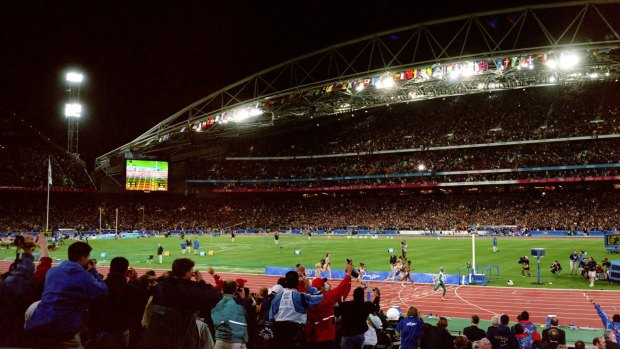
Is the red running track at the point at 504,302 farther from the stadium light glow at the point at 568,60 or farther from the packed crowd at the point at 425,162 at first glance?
the packed crowd at the point at 425,162

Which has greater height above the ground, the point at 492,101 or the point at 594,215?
the point at 492,101

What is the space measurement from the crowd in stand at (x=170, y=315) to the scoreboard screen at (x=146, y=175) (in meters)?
63.3

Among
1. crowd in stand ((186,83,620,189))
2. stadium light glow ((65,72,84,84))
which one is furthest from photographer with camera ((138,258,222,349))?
crowd in stand ((186,83,620,189))

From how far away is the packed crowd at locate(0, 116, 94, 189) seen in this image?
71062 mm

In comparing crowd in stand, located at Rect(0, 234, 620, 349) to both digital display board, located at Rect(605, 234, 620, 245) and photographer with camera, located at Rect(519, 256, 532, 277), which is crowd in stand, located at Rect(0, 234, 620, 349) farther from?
digital display board, located at Rect(605, 234, 620, 245)

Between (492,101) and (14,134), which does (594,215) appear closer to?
(492,101)

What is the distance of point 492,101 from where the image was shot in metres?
86.7

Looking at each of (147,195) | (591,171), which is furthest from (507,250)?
(147,195)

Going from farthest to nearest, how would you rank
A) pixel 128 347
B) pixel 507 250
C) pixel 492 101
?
pixel 492 101 < pixel 507 250 < pixel 128 347

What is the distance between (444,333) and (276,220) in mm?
78925

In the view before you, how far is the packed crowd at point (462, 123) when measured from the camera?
74125 millimetres

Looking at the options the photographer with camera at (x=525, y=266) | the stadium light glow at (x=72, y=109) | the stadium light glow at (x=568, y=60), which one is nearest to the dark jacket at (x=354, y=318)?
the photographer with camera at (x=525, y=266)

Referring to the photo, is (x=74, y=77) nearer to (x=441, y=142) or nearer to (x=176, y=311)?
(x=441, y=142)

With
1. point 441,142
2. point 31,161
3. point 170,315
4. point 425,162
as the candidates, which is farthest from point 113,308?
point 31,161
